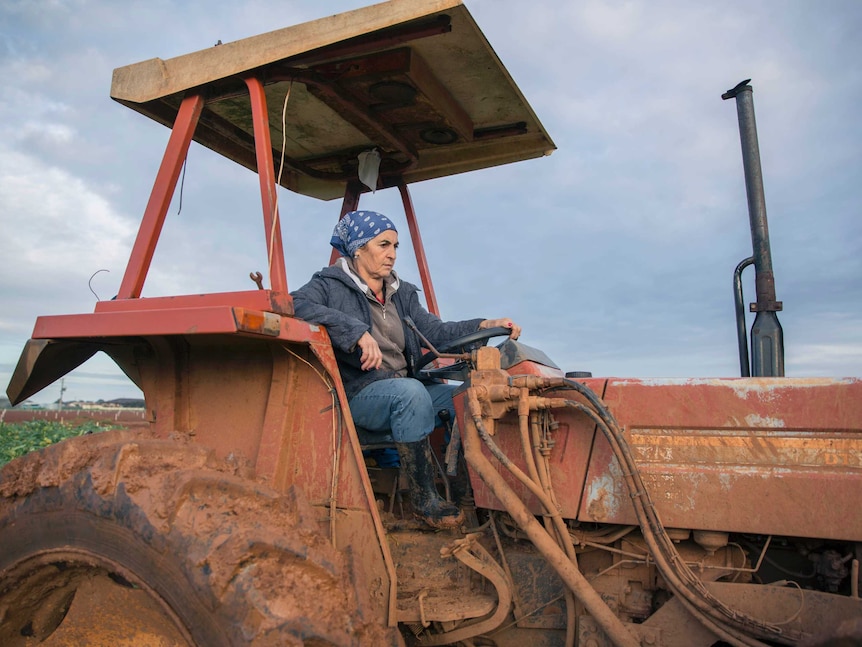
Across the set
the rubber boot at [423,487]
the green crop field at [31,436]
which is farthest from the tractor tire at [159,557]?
the green crop field at [31,436]

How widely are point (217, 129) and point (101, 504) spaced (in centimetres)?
191

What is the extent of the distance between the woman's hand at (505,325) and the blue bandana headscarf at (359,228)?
60 cm

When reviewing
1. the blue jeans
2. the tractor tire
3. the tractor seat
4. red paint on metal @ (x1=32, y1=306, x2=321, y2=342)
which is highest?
red paint on metal @ (x1=32, y1=306, x2=321, y2=342)

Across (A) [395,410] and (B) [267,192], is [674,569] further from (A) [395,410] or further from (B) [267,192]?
(B) [267,192]

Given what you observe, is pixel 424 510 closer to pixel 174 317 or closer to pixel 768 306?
pixel 174 317

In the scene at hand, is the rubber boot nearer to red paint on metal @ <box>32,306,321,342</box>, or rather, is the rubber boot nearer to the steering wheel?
the steering wheel

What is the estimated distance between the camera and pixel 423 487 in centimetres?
245

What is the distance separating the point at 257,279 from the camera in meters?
2.18

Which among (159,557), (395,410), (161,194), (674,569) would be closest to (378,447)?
(395,410)

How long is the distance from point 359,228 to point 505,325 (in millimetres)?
807

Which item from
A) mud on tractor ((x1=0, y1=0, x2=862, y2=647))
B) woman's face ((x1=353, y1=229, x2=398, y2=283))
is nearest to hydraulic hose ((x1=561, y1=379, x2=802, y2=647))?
mud on tractor ((x1=0, y1=0, x2=862, y2=647))

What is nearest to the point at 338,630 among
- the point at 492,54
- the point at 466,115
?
the point at 492,54

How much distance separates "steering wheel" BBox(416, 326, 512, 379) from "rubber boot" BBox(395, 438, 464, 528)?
0.36m

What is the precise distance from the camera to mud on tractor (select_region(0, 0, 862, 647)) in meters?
1.80
